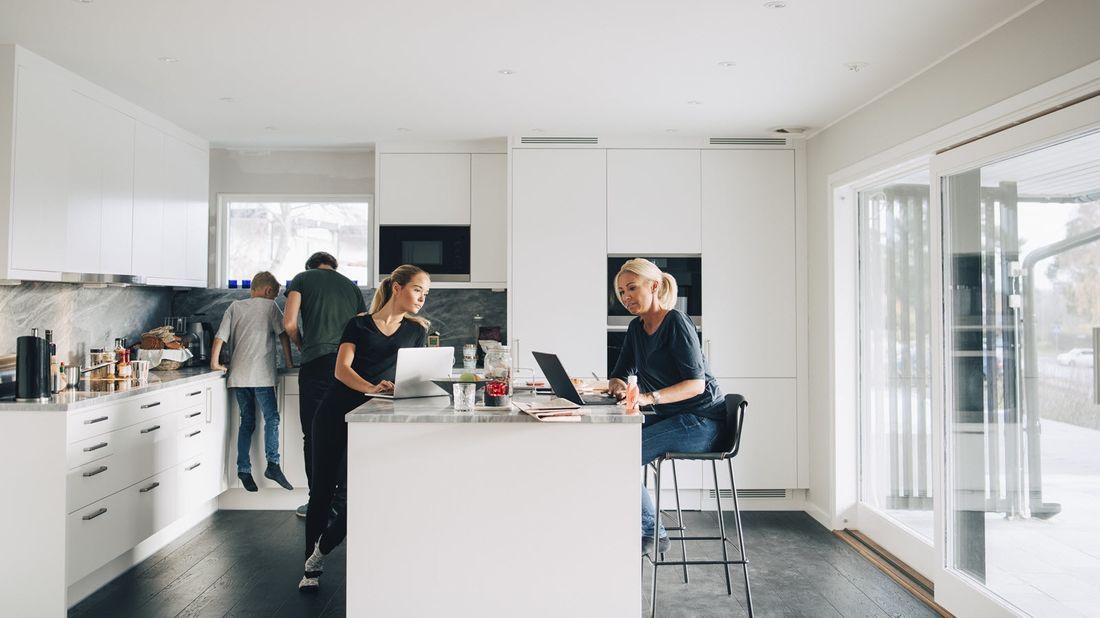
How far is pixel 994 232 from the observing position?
320cm

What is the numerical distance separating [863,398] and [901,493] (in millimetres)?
604

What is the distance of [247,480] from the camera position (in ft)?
15.8

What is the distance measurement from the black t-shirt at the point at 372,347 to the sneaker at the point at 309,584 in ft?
3.21

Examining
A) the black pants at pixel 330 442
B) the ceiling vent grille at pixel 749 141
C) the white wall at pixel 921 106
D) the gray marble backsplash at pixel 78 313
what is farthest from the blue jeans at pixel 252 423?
the white wall at pixel 921 106

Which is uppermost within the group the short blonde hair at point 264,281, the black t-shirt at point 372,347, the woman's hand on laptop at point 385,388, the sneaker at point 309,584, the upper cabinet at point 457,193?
the upper cabinet at point 457,193

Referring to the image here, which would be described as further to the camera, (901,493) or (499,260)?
(499,260)

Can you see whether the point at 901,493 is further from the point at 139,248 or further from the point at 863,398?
the point at 139,248

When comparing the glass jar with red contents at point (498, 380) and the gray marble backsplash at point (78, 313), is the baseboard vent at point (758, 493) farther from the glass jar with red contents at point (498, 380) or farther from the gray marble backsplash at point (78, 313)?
the gray marble backsplash at point (78, 313)

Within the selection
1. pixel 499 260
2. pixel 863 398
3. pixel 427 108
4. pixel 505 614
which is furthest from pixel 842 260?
pixel 505 614

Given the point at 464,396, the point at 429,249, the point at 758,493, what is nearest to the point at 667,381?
the point at 464,396

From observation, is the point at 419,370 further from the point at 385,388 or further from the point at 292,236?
the point at 292,236

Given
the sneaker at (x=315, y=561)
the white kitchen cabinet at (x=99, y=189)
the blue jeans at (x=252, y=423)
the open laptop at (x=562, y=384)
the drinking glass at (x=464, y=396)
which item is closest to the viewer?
the drinking glass at (x=464, y=396)

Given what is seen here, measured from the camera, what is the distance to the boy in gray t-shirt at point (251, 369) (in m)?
4.77

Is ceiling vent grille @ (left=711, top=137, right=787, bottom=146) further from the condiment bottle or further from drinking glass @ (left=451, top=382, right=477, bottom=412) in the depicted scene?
drinking glass @ (left=451, top=382, right=477, bottom=412)
